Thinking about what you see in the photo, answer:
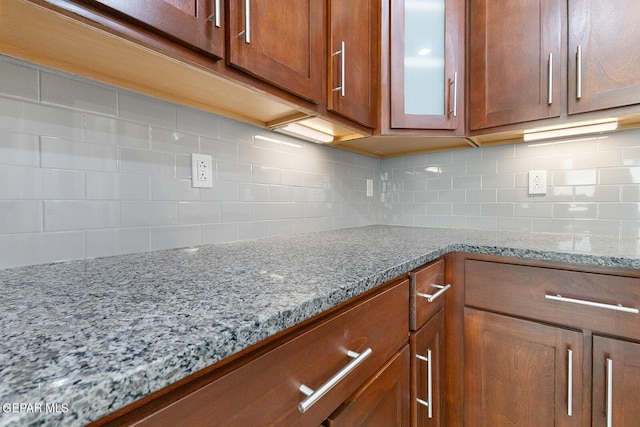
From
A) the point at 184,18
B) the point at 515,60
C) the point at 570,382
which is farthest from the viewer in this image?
the point at 515,60

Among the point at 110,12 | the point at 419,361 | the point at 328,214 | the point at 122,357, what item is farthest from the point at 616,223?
the point at 110,12

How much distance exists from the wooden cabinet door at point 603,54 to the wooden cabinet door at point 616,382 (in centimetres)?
83

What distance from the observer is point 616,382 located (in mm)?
786

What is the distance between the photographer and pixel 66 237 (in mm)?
721

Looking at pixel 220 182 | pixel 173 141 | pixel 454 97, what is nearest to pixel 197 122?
pixel 173 141

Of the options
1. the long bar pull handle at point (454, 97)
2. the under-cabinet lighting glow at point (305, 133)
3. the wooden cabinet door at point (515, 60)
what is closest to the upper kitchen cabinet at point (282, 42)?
the under-cabinet lighting glow at point (305, 133)

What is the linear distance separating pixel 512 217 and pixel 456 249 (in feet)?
2.19

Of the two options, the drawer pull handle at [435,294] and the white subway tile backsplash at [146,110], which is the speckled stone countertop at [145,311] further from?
the white subway tile backsplash at [146,110]

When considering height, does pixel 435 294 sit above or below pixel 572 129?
below

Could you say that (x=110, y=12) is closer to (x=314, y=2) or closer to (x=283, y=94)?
(x=283, y=94)

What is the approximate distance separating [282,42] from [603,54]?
1.15 metres

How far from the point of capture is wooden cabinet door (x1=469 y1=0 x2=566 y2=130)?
3.66 ft

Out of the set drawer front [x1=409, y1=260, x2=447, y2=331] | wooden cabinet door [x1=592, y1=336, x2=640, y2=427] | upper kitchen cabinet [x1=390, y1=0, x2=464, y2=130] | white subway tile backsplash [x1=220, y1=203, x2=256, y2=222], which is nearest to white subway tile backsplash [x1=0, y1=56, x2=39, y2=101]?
white subway tile backsplash [x1=220, y1=203, x2=256, y2=222]

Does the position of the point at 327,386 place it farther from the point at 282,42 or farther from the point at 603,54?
the point at 603,54
